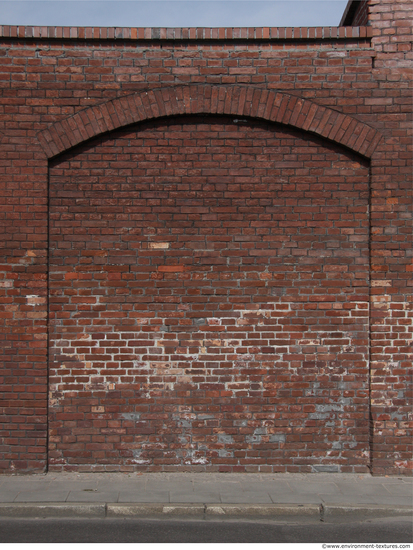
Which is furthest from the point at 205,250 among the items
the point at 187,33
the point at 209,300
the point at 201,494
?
the point at 201,494

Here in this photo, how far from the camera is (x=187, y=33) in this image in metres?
5.78

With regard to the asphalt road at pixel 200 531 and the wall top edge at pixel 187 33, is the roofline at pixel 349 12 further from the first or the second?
the asphalt road at pixel 200 531

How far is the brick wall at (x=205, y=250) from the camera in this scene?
575cm

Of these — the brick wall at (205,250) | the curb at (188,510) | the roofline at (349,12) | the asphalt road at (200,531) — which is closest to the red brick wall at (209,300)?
the brick wall at (205,250)

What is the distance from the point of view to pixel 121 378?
5781 millimetres

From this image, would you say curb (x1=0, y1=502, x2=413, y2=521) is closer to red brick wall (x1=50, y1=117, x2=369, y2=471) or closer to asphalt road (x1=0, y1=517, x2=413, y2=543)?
asphalt road (x1=0, y1=517, x2=413, y2=543)

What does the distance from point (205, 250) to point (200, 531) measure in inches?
121

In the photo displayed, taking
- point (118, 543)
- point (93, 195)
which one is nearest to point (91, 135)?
point (93, 195)

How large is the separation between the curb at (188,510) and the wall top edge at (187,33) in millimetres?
5339

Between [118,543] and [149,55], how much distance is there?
535 centimetres

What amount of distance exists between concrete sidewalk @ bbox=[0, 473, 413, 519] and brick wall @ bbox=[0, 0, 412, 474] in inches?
7.7

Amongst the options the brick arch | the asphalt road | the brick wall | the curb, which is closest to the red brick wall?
the brick wall

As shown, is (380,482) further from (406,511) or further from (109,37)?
(109,37)

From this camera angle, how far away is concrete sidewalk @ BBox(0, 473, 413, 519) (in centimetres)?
478
